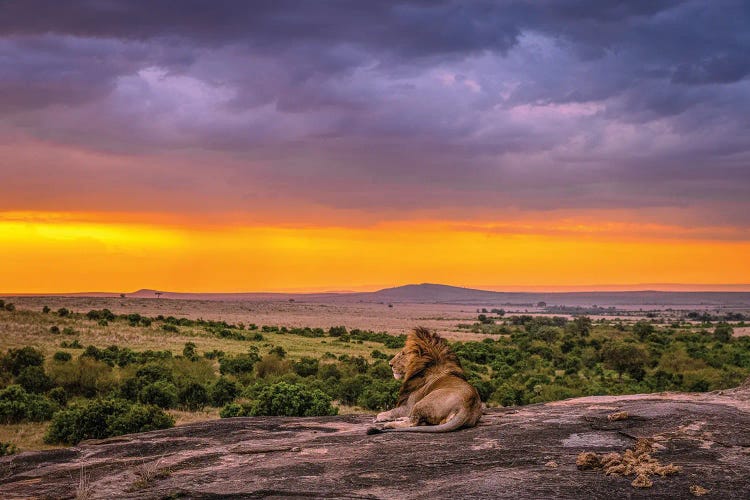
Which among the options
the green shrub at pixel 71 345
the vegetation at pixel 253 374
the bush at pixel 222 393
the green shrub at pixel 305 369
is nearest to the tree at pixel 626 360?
the vegetation at pixel 253 374

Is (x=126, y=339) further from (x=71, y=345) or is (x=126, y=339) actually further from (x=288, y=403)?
(x=288, y=403)

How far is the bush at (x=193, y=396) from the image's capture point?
79.6 ft

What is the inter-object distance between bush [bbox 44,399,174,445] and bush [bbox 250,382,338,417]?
2.57m

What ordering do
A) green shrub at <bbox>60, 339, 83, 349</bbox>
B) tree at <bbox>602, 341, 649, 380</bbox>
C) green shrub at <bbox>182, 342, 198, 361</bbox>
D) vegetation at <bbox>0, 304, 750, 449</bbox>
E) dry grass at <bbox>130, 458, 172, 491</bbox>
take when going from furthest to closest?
1. tree at <bbox>602, 341, 649, 380</bbox>
2. green shrub at <bbox>60, 339, 83, 349</bbox>
3. green shrub at <bbox>182, 342, 198, 361</bbox>
4. vegetation at <bbox>0, 304, 750, 449</bbox>
5. dry grass at <bbox>130, 458, 172, 491</bbox>

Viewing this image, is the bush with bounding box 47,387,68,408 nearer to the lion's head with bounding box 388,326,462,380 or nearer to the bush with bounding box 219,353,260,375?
the bush with bounding box 219,353,260,375

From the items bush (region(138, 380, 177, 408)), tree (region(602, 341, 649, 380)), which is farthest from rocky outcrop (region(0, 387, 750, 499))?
tree (region(602, 341, 649, 380))

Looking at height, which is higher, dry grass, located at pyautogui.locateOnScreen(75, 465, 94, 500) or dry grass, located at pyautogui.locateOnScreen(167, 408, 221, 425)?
dry grass, located at pyautogui.locateOnScreen(75, 465, 94, 500)

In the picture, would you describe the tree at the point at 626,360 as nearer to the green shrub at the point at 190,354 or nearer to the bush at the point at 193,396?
the green shrub at the point at 190,354

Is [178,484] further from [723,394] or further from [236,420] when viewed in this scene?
[723,394]

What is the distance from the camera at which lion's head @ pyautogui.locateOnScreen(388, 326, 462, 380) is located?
1145 cm

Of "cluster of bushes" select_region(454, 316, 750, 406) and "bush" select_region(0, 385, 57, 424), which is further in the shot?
"cluster of bushes" select_region(454, 316, 750, 406)

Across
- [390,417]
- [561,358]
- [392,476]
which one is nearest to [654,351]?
[561,358]

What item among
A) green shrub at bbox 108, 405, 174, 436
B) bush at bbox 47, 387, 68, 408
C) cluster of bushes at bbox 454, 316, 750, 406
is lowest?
cluster of bushes at bbox 454, 316, 750, 406

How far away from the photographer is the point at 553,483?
6.36 m
